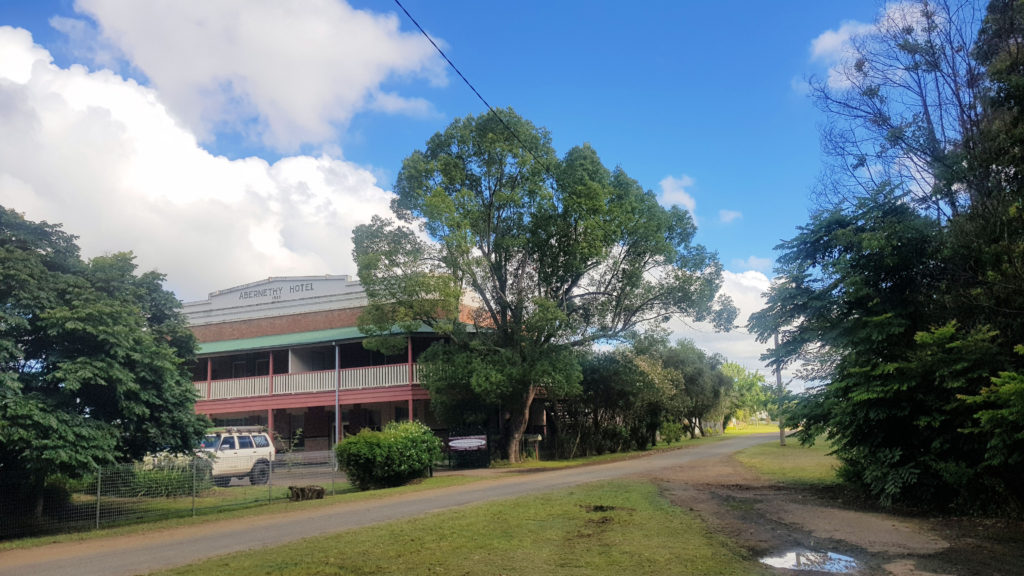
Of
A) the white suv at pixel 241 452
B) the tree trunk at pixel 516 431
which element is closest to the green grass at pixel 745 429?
the tree trunk at pixel 516 431

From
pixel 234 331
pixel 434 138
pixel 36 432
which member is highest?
pixel 434 138

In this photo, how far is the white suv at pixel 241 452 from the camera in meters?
21.1

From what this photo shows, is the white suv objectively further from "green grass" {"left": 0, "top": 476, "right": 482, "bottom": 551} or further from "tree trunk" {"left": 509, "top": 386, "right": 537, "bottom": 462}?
"tree trunk" {"left": 509, "top": 386, "right": 537, "bottom": 462}

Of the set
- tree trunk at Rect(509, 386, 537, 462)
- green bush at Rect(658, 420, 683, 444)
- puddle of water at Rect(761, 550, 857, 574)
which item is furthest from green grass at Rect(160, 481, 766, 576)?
green bush at Rect(658, 420, 683, 444)

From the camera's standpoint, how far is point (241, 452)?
2238cm

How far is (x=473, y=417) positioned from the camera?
2831 cm

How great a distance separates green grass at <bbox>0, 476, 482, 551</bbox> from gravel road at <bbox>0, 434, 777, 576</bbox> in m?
0.62

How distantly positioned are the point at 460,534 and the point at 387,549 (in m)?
1.34

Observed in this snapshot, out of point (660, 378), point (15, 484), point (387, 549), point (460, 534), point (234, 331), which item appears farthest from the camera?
point (234, 331)

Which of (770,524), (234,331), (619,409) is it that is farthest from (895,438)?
(234,331)

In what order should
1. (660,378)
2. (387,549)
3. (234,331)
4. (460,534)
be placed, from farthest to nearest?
(234,331) < (660,378) < (460,534) < (387,549)

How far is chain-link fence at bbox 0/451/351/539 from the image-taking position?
545 inches

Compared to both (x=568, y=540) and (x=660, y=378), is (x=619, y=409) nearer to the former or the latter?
(x=660, y=378)

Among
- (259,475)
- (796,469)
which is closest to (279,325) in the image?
(259,475)
